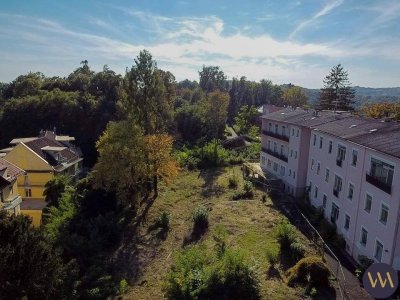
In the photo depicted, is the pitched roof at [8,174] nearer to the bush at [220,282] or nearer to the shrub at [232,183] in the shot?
the bush at [220,282]

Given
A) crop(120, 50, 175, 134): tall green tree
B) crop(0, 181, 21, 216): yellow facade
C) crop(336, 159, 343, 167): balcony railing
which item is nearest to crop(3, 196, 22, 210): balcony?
crop(0, 181, 21, 216): yellow facade

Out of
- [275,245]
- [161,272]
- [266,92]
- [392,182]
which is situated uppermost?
[266,92]

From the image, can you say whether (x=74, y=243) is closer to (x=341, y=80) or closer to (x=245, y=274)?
(x=245, y=274)

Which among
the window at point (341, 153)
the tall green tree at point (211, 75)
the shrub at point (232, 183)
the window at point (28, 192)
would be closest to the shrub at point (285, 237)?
Answer: the window at point (341, 153)

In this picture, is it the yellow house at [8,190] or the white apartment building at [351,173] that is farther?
the yellow house at [8,190]

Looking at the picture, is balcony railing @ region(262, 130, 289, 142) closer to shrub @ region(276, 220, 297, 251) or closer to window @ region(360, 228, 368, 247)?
shrub @ region(276, 220, 297, 251)

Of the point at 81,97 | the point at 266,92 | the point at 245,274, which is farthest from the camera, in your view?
the point at 266,92

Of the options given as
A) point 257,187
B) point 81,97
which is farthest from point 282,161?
point 81,97
